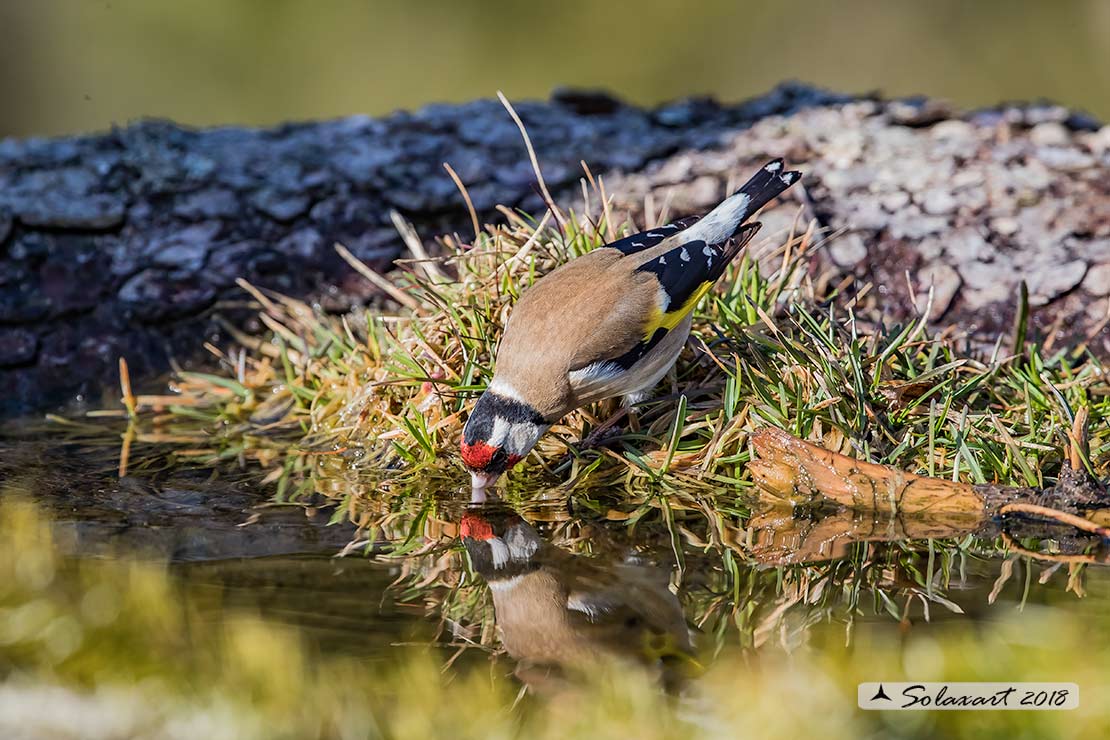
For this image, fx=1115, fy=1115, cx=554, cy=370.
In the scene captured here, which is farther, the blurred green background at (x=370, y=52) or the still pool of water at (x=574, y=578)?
the blurred green background at (x=370, y=52)

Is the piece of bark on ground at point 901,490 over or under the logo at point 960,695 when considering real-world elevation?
over

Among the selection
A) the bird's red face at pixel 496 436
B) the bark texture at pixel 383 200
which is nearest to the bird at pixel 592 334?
the bird's red face at pixel 496 436

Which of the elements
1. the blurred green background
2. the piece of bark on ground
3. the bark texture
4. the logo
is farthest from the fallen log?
the blurred green background

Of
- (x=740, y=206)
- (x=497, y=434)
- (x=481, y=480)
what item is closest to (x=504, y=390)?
(x=497, y=434)

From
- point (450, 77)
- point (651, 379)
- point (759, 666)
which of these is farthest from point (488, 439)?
point (450, 77)

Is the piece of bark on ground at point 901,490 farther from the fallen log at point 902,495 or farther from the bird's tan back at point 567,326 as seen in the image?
the bird's tan back at point 567,326

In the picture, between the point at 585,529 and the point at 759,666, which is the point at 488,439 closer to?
the point at 585,529

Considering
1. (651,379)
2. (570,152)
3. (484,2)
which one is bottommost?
(651,379)
